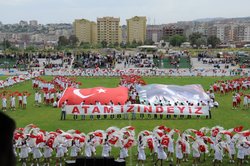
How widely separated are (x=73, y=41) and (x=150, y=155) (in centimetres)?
10616

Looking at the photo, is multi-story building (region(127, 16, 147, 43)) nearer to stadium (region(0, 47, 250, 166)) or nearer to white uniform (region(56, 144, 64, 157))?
stadium (region(0, 47, 250, 166))

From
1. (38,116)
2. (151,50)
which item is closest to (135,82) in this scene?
(38,116)

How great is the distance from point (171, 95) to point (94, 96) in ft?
14.6

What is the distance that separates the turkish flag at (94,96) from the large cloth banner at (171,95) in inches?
54.4

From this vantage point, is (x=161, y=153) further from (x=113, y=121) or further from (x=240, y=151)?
(x=113, y=121)

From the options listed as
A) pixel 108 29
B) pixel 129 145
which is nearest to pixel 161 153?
pixel 129 145

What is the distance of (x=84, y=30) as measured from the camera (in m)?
140

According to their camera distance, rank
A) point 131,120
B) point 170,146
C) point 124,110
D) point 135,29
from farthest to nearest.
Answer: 1. point 135,29
2. point 124,110
3. point 131,120
4. point 170,146

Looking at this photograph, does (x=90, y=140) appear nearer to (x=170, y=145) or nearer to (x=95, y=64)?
(x=170, y=145)

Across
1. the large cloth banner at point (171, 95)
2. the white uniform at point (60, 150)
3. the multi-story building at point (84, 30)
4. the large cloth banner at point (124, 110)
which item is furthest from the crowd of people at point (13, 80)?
the multi-story building at point (84, 30)

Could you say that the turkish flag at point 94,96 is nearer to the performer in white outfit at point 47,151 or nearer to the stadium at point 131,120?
the stadium at point 131,120

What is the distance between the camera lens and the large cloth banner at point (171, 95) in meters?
21.8

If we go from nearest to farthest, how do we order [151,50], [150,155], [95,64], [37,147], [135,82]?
[37,147], [150,155], [135,82], [95,64], [151,50]

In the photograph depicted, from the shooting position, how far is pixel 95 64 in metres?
48.0
